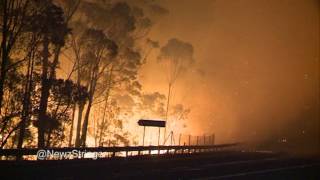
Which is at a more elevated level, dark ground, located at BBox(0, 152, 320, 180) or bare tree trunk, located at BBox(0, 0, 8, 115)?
bare tree trunk, located at BBox(0, 0, 8, 115)

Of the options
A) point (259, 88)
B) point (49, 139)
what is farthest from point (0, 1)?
point (259, 88)

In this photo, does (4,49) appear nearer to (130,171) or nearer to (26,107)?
(26,107)

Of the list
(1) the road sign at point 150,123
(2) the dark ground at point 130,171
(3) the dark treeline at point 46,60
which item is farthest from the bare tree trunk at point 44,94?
(2) the dark ground at point 130,171

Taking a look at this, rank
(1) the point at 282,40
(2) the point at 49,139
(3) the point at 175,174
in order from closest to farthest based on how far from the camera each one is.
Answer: (3) the point at 175,174, (2) the point at 49,139, (1) the point at 282,40

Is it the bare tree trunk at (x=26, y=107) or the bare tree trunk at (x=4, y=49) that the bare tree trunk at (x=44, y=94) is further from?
the bare tree trunk at (x=4, y=49)

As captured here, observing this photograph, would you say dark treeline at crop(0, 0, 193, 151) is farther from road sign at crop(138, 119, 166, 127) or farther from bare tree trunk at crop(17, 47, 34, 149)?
road sign at crop(138, 119, 166, 127)

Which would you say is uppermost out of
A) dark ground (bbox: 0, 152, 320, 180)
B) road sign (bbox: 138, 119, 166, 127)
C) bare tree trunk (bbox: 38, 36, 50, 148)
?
bare tree trunk (bbox: 38, 36, 50, 148)

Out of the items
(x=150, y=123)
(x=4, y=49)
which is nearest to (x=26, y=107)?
(x=4, y=49)

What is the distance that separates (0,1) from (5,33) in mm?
2277

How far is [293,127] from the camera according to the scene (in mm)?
85000

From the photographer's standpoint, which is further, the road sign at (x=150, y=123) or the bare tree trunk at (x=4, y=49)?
the road sign at (x=150, y=123)

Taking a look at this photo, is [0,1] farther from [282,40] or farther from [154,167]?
[282,40]

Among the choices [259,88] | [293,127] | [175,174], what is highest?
[259,88]

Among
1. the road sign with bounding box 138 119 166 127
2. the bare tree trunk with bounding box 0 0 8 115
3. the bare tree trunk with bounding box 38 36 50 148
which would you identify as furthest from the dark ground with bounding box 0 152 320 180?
the bare tree trunk with bounding box 38 36 50 148
